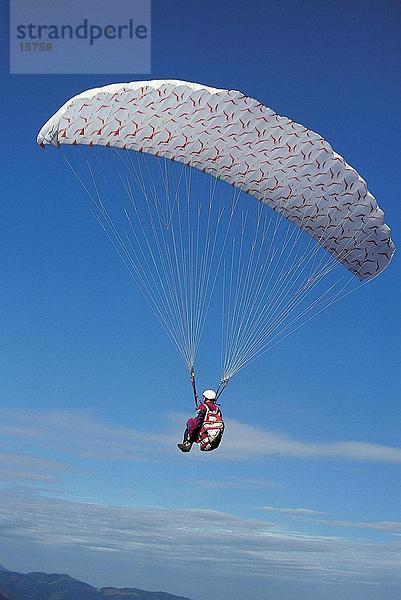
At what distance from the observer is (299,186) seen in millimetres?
5746

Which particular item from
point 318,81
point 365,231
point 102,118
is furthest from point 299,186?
point 318,81

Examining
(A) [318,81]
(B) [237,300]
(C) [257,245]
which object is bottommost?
(B) [237,300]

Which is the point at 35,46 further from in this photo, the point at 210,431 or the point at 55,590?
the point at 55,590

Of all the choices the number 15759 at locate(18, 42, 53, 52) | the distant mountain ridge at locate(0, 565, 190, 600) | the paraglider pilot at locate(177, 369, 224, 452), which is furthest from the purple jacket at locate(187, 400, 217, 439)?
the distant mountain ridge at locate(0, 565, 190, 600)

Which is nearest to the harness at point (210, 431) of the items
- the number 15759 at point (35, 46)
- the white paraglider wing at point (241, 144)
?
the white paraglider wing at point (241, 144)

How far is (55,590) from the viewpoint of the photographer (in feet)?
32.2

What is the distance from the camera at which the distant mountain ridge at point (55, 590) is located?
28.6 ft

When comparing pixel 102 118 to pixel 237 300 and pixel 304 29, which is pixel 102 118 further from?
pixel 304 29

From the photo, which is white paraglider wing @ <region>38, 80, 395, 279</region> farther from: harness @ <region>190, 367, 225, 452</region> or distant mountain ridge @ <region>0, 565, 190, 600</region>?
distant mountain ridge @ <region>0, 565, 190, 600</region>

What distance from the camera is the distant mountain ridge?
8.71 meters

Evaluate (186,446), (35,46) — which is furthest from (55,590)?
(35,46)

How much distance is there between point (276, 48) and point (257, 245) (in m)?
1.54

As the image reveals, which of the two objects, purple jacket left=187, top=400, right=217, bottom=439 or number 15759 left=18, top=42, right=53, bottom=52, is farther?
number 15759 left=18, top=42, right=53, bottom=52

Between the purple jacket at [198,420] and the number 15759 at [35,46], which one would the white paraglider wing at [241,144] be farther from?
the number 15759 at [35,46]
